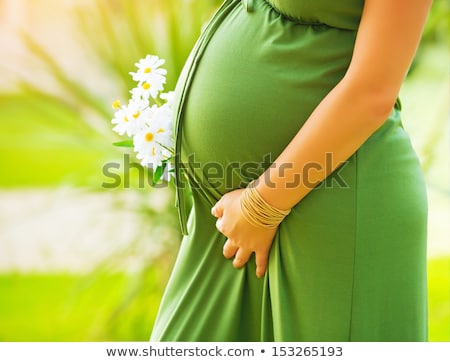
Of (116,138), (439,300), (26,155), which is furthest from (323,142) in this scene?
(26,155)

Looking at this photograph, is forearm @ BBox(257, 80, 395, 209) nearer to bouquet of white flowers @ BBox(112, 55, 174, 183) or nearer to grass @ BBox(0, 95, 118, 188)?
bouquet of white flowers @ BBox(112, 55, 174, 183)

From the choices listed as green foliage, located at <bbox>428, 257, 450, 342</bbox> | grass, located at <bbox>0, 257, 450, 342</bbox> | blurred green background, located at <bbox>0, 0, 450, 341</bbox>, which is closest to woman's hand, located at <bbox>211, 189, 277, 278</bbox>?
blurred green background, located at <bbox>0, 0, 450, 341</bbox>

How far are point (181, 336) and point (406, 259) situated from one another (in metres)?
0.39

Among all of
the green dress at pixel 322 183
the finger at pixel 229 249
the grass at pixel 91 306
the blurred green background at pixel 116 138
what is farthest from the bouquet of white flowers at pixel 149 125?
the grass at pixel 91 306

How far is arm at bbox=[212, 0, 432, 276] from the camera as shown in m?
0.93

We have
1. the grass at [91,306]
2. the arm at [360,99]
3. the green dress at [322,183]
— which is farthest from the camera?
the grass at [91,306]

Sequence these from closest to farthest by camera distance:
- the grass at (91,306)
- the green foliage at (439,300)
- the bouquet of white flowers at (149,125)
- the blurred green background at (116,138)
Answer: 1. the bouquet of white flowers at (149,125)
2. the blurred green background at (116,138)
3. the grass at (91,306)
4. the green foliage at (439,300)

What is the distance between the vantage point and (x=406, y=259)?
106 cm

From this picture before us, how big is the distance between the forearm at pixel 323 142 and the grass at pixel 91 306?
164cm

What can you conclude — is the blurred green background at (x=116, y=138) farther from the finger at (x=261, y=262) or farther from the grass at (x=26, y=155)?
the finger at (x=261, y=262)

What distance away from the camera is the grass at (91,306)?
2662 millimetres

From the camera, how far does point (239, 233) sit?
108 centimetres
